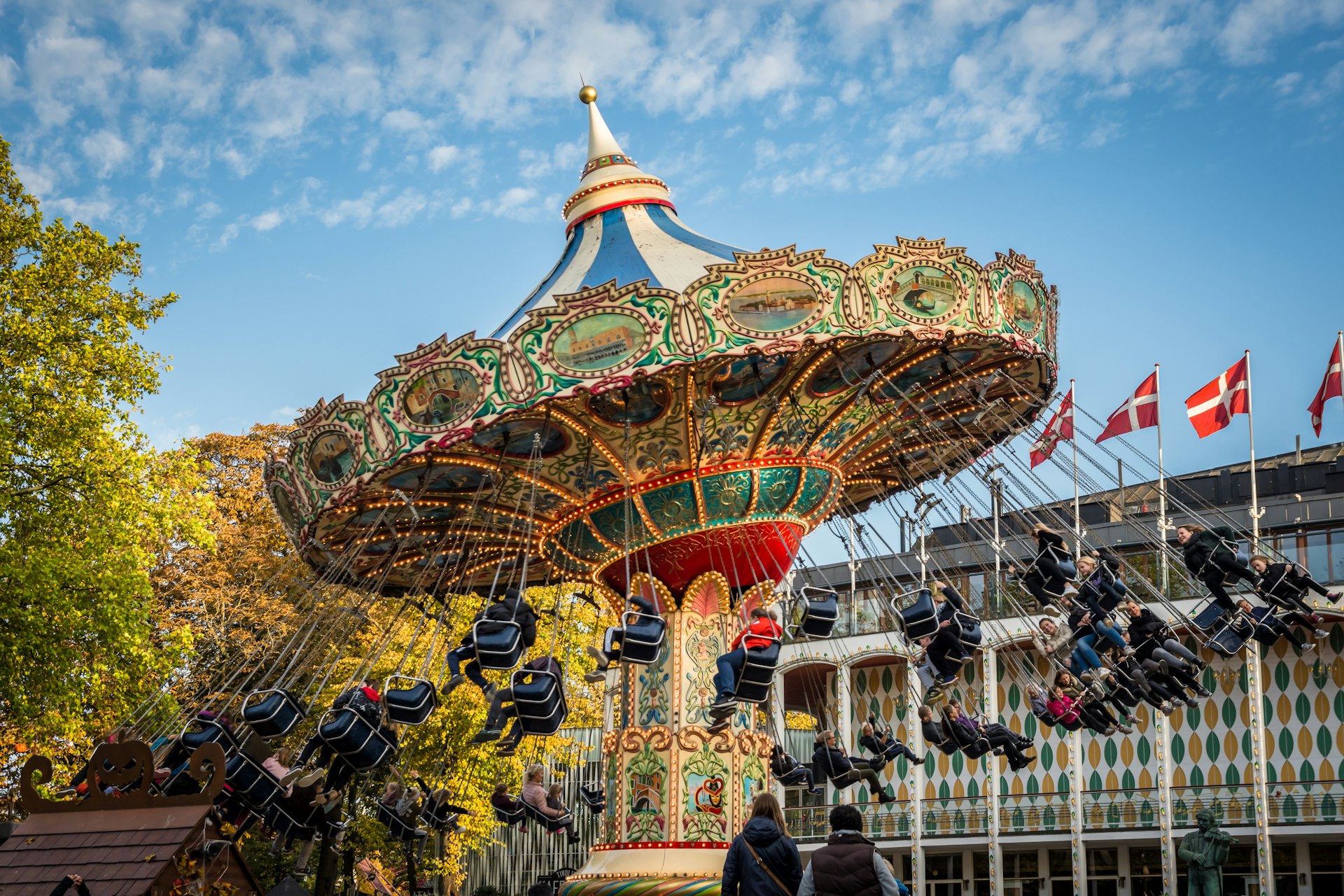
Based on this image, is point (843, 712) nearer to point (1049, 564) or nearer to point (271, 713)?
point (1049, 564)

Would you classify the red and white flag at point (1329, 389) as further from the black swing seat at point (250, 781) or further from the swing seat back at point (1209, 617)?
the black swing seat at point (250, 781)

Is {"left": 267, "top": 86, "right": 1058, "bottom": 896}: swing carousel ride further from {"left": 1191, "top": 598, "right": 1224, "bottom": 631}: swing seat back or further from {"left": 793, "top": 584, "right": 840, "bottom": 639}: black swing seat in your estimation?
{"left": 1191, "top": 598, "right": 1224, "bottom": 631}: swing seat back

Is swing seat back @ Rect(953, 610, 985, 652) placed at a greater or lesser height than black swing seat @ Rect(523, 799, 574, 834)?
greater

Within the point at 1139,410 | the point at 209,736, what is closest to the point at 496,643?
the point at 209,736

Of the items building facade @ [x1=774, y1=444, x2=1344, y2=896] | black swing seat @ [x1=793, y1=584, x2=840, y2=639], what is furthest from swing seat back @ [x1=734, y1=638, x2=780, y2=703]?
building facade @ [x1=774, y1=444, x2=1344, y2=896]

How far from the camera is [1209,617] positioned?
13578 mm

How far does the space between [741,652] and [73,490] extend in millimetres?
9723

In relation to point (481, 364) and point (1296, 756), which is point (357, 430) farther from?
point (1296, 756)

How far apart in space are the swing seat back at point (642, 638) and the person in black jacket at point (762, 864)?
3.81m

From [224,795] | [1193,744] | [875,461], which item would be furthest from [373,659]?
[1193,744]

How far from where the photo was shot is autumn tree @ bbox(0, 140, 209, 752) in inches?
639

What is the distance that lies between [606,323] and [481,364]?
1267mm

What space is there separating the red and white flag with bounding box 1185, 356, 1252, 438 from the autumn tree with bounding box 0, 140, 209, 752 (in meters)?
16.7

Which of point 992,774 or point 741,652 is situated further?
point 992,774
